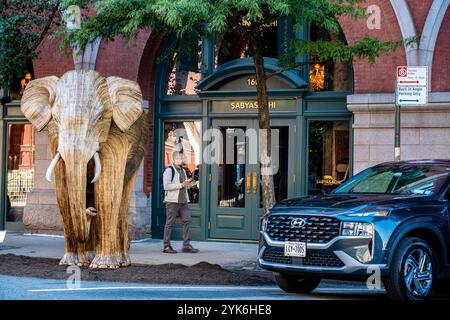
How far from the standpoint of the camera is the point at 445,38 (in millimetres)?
15586

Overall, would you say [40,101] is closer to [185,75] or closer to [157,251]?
[157,251]

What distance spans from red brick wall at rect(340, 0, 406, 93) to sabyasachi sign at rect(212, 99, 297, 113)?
167 centimetres

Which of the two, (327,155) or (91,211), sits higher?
(327,155)

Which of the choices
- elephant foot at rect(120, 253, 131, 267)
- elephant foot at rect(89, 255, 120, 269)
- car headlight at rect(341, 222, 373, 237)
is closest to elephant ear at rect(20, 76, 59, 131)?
elephant foot at rect(89, 255, 120, 269)

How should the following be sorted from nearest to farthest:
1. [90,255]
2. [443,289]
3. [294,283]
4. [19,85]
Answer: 1. [294,283]
2. [443,289]
3. [90,255]
4. [19,85]

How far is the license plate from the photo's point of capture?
948cm

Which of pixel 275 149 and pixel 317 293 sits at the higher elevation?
pixel 275 149

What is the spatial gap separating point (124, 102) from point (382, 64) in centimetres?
574

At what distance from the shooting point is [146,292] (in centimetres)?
989

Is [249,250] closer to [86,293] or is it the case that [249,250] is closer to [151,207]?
[151,207]

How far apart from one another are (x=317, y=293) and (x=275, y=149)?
23.3 feet

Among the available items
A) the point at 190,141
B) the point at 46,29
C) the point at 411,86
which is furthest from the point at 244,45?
the point at 411,86

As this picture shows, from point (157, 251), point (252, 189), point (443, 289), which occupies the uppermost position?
point (252, 189)

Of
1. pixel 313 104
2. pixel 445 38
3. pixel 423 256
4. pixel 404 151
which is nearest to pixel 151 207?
pixel 313 104
